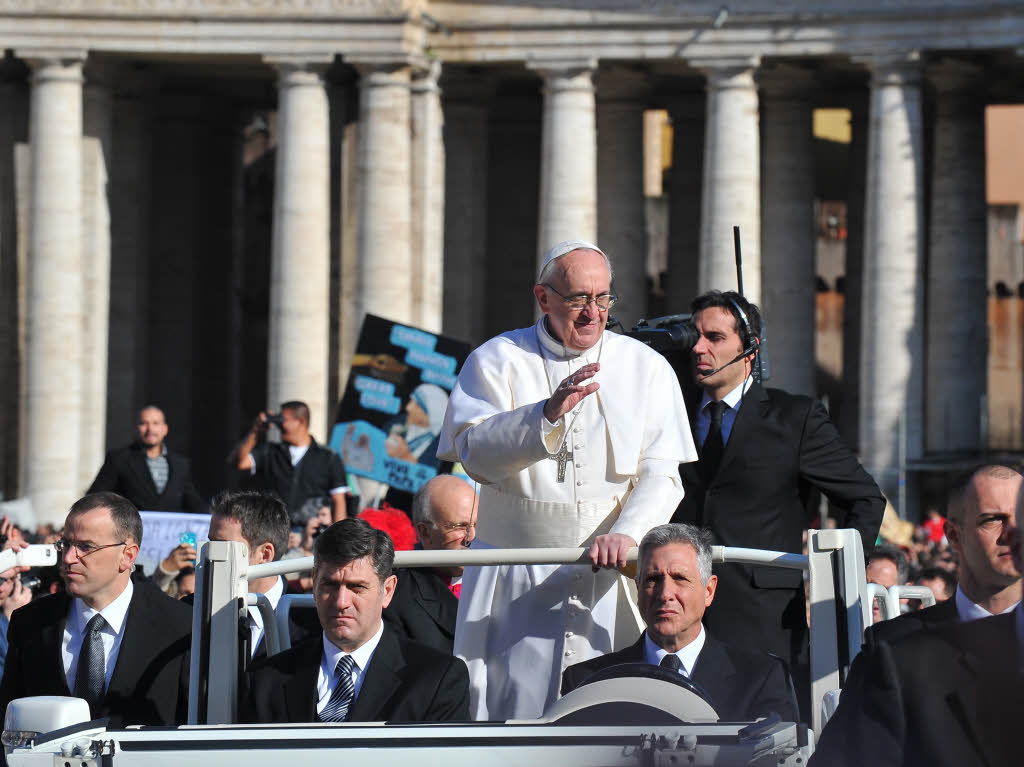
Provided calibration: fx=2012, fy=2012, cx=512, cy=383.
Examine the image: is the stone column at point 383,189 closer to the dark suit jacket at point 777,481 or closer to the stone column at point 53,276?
the stone column at point 53,276

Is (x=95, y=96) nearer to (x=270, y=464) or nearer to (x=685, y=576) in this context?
(x=270, y=464)

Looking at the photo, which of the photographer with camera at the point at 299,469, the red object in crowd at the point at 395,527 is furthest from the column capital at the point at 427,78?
the red object in crowd at the point at 395,527

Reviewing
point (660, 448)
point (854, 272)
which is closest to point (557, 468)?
point (660, 448)

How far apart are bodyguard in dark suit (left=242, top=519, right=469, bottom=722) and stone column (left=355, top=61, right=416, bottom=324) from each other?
4268 cm

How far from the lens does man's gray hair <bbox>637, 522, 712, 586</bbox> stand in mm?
10203

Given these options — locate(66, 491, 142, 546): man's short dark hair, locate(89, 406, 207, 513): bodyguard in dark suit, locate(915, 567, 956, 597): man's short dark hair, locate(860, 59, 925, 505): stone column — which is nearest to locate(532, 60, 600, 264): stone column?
locate(860, 59, 925, 505): stone column

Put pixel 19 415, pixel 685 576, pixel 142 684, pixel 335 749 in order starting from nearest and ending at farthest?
pixel 335 749 < pixel 685 576 < pixel 142 684 < pixel 19 415

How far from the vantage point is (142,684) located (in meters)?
11.1

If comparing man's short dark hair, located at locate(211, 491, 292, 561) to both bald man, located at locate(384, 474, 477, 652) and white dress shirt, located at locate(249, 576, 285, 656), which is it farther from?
bald man, located at locate(384, 474, 477, 652)

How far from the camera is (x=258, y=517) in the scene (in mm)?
12961

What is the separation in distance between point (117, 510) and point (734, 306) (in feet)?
14.5

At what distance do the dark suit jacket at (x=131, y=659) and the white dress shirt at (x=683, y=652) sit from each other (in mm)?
2606

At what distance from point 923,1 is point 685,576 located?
146 feet

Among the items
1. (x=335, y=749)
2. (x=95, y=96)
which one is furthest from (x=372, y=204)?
(x=335, y=749)
